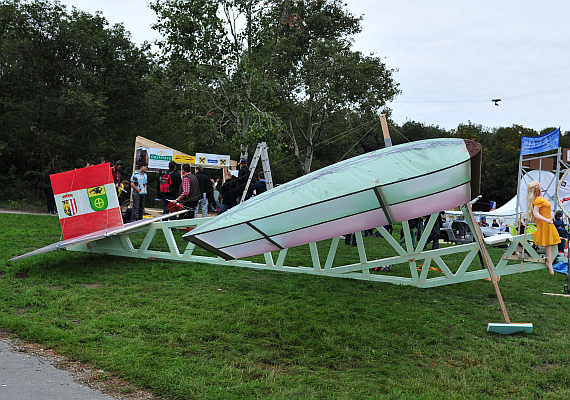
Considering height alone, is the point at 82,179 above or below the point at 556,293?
above

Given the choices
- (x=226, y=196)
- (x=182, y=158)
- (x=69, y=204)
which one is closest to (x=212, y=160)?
(x=182, y=158)

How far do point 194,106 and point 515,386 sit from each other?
17.3m

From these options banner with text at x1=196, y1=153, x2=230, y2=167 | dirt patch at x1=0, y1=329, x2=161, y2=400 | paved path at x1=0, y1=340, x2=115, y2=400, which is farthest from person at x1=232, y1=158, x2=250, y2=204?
paved path at x1=0, y1=340, x2=115, y2=400

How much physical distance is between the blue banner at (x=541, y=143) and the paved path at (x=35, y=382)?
1835cm

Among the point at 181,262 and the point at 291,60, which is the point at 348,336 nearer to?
the point at 181,262

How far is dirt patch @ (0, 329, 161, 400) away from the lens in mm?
3717

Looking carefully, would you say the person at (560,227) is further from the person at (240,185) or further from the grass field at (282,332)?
the person at (240,185)

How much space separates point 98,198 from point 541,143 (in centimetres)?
1713

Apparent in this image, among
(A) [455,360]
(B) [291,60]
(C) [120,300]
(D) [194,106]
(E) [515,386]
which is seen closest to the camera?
(E) [515,386]

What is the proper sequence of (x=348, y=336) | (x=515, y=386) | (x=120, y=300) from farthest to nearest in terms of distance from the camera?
(x=120, y=300), (x=348, y=336), (x=515, y=386)

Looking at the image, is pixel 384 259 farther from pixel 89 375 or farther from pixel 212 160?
pixel 212 160

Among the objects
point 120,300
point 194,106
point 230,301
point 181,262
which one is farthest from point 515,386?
point 194,106

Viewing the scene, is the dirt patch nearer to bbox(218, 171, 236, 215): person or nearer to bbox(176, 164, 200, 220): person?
bbox(176, 164, 200, 220): person

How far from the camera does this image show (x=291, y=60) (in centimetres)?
3212
